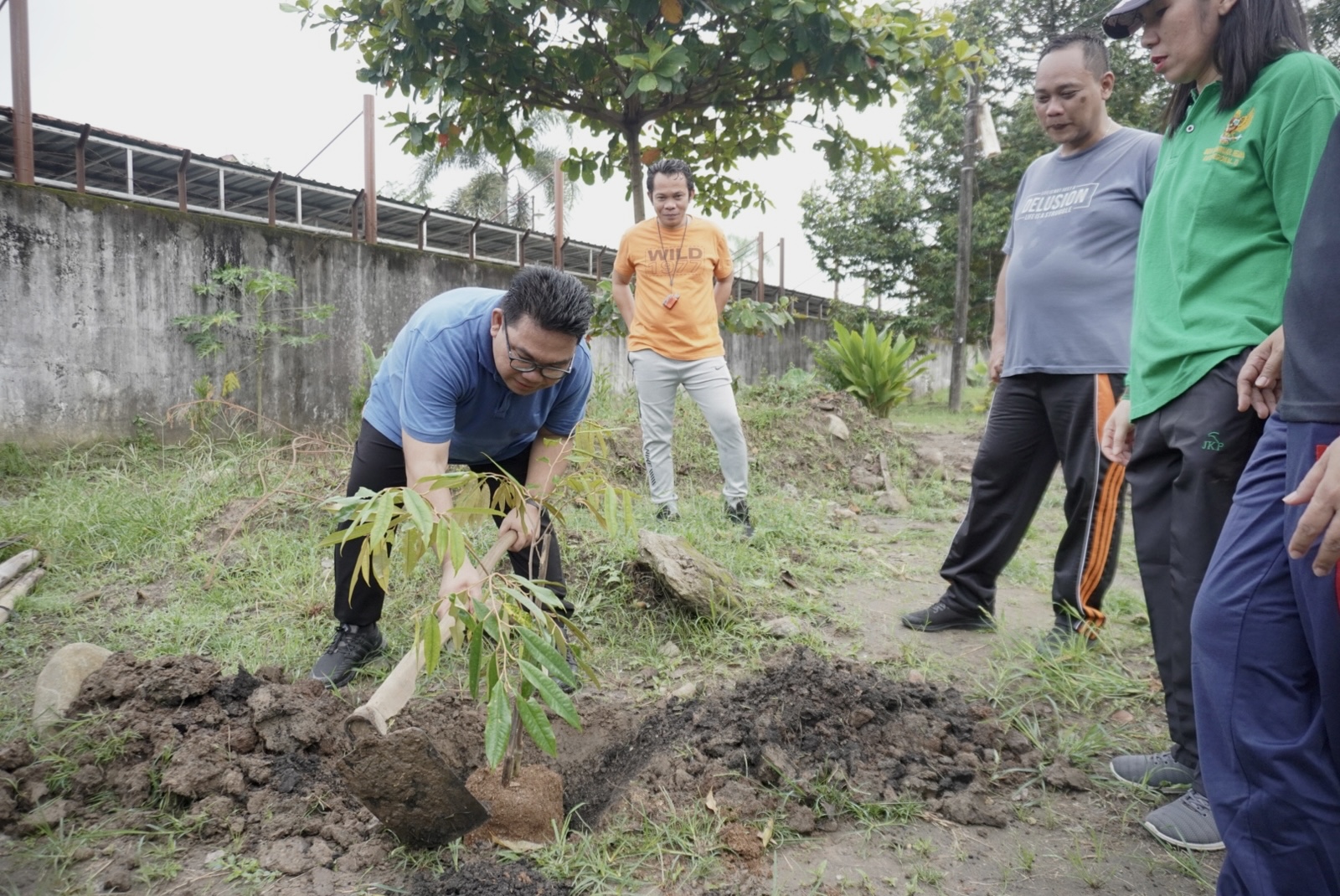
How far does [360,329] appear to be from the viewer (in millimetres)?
6621

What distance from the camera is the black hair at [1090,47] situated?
254 cm

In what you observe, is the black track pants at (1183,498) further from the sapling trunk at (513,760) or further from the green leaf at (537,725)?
the sapling trunk at (513,760)

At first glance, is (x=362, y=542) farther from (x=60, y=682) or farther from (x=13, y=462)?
(x=13, y=462)

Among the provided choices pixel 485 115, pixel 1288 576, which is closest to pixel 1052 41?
pixel 1288 576

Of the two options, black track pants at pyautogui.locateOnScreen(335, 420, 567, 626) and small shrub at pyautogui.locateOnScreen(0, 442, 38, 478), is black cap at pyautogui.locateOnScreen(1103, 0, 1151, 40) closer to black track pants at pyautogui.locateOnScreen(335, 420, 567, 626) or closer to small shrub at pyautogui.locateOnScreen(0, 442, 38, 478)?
black track pants at pyautogui.locateOnScreen(335, 420, 567, 626)

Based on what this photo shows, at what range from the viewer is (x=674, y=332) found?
4.17 metres

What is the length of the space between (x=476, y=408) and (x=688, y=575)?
3.47 feet

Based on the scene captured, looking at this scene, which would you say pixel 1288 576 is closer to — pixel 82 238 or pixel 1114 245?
pixel 1114 245

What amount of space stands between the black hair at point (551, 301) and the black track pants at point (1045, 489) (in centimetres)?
156

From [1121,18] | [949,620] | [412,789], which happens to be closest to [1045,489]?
[949,620]

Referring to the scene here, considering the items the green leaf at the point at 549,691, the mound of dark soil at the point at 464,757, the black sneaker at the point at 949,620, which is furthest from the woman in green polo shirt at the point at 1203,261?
the green leaf at the point at 549,691

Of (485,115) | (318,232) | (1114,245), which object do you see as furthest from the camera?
(318,232)

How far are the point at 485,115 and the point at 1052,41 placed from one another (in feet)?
10.3

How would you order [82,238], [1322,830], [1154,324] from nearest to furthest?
[1322,830]
[1154,324]
[82,238]
